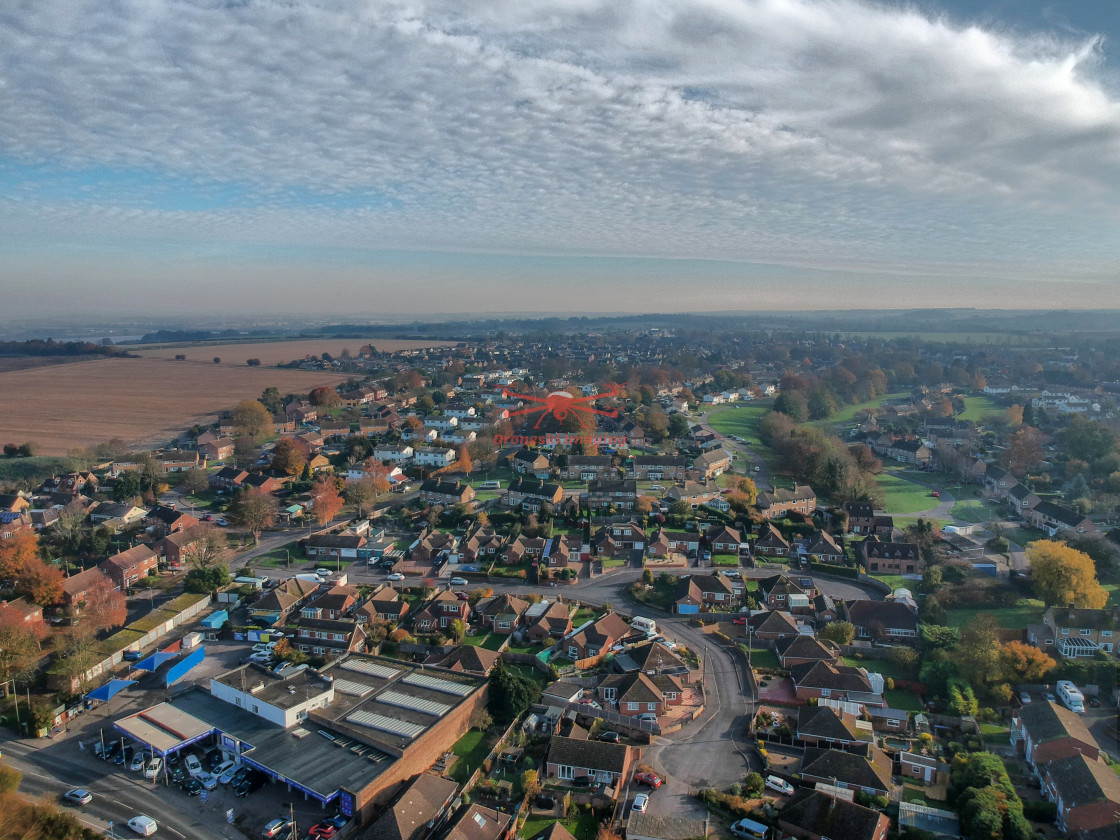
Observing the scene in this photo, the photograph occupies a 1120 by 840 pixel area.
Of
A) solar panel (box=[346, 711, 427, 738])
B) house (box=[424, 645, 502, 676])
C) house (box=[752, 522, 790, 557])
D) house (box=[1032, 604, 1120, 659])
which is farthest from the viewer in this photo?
house (box=[752, 522, 790, 557])

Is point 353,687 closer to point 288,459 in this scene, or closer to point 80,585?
point 80,585

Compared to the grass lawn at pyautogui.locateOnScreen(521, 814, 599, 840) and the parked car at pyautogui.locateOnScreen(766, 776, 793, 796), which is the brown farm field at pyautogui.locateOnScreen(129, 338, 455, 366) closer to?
the grass lawn at pyautogui.locateOnScreen(521, 814, 599, 840)

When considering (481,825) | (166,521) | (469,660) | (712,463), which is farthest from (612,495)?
(481,825)

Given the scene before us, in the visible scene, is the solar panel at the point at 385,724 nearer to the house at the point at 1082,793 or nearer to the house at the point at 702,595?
the house at the point at 702,595

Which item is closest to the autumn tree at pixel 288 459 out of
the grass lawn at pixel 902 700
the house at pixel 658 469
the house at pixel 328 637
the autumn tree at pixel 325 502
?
the autumn tree at pixel 325 502

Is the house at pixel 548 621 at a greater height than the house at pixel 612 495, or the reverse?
the house at pixel 612 495

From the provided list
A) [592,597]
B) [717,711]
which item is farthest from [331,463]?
[717,711]

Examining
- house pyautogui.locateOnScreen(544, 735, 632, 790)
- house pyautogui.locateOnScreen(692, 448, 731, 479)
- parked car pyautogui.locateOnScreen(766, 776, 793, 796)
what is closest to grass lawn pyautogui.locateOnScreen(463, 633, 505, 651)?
house pyautogui.locateOnScreen(544, 735, 632, 790)
